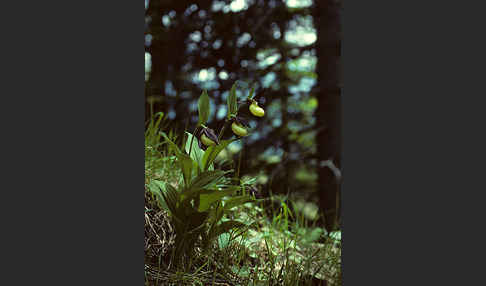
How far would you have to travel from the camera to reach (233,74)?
198 centimetres

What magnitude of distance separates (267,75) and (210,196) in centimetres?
108

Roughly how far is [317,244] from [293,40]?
1.18m

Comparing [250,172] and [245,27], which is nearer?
[245,27]

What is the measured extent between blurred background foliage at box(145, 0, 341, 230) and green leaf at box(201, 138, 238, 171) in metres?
0.36

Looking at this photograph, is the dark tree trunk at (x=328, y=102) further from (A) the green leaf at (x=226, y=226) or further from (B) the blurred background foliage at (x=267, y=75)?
(A) the green leaf at (x=226, y=226)

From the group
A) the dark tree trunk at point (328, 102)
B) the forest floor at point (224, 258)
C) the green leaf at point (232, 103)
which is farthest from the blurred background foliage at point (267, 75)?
the forest floor at point (224, 258)

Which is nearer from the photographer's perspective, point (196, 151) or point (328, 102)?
point (196, 151)

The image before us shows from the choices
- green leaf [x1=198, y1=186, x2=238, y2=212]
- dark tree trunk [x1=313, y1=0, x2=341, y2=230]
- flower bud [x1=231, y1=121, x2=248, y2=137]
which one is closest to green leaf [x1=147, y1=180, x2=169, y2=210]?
green leaf [x1=198, y1=186, x2=238, y2=212]

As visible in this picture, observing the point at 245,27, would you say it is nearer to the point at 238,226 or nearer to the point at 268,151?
the point at 268,151

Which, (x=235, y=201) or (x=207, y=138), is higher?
(x=207, y=138)

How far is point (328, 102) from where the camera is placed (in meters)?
2.23

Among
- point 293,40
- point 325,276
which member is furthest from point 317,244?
point 293,40

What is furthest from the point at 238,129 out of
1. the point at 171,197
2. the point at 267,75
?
the point at 267,75

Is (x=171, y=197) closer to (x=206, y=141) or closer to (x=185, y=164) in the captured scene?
(x=185, y=164)
